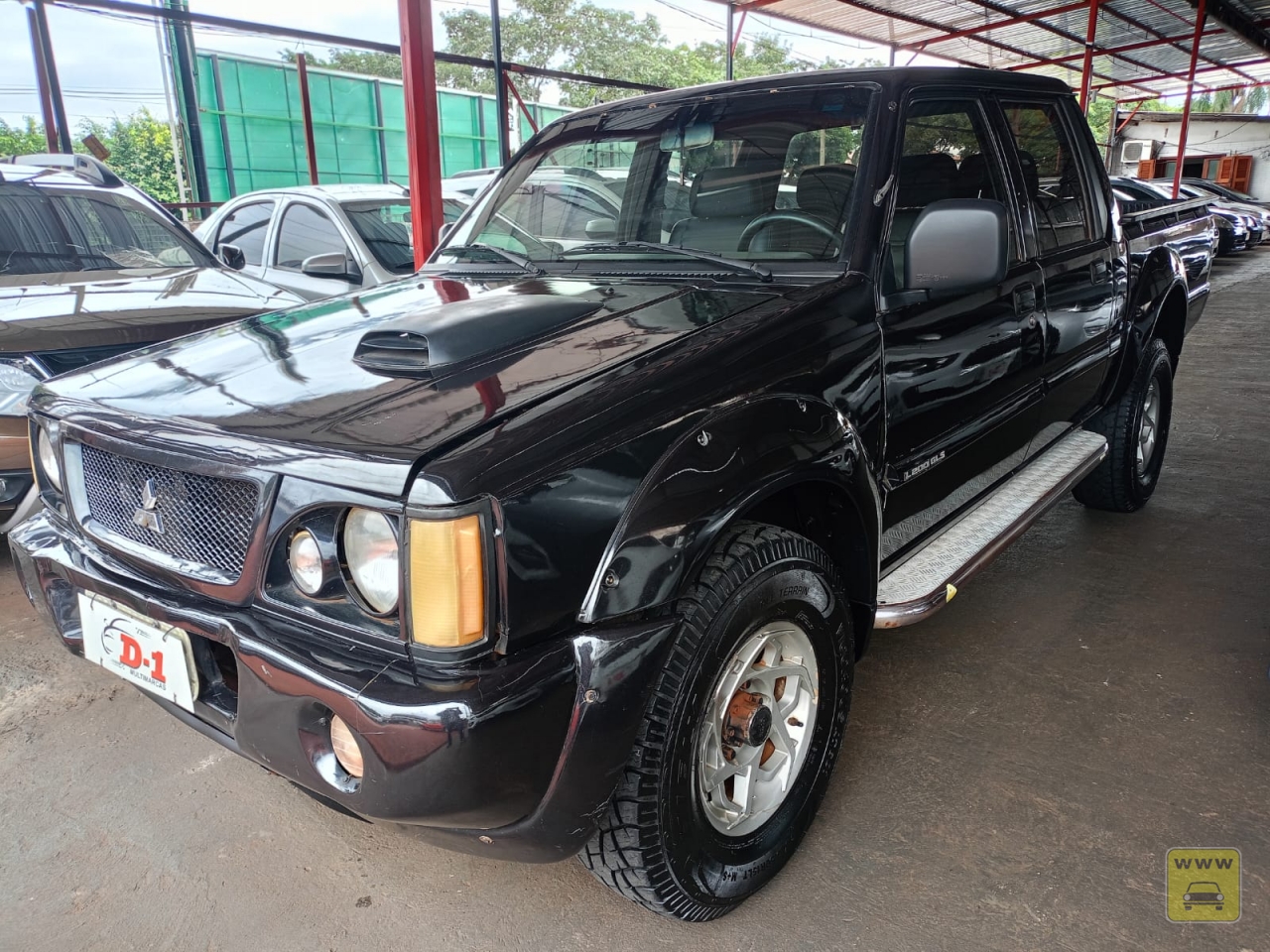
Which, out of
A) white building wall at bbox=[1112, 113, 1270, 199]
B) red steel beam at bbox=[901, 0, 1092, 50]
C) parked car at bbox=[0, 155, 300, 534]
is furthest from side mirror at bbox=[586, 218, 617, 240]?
white building wall at bbox=[1112, 113, 1270, 199]

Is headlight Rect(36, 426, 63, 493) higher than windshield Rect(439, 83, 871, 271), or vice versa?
windshield Rect(439, 83, 871, 271)

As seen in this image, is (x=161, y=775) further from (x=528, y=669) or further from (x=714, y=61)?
(x=714, y=61)

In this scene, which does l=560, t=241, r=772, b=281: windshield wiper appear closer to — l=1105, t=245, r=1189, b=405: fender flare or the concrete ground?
the concrete ground

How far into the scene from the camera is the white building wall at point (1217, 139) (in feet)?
92.9

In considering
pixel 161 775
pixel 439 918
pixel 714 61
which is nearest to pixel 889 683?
pixel 439 918

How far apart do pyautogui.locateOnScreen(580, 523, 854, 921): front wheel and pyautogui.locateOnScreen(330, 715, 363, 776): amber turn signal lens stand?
1.47ft

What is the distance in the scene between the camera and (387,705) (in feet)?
4.49

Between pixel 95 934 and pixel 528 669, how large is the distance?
1.23 metres

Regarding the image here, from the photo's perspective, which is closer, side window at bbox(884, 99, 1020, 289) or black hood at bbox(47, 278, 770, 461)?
black hood at bbox(47, 278, 770, 461)

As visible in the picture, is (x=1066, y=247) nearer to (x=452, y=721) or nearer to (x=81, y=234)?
(x=452, y=721)

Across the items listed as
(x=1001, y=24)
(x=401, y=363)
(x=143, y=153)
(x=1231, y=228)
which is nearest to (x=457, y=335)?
(x=401, y=363)

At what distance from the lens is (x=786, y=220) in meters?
2.33

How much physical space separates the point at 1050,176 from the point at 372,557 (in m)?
2.71

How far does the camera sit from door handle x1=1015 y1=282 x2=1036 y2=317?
2689 millimetres
